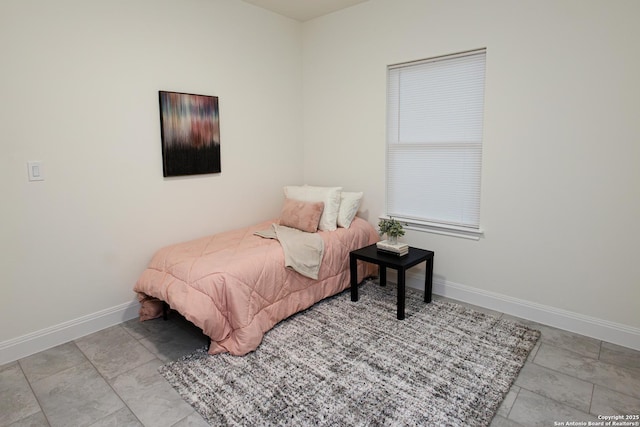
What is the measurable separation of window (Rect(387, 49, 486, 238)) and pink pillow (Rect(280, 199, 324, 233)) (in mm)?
766

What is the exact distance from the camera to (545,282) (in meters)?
2.94

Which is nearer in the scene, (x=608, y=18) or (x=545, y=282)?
(x=608, y=18)

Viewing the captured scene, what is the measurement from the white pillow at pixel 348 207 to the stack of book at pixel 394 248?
1.52 feet

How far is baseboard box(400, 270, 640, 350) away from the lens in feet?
8.67

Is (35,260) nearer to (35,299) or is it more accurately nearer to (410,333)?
(35,299)

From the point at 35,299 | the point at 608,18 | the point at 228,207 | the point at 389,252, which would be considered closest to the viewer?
the point at 608,18

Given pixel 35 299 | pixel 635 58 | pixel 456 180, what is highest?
pixel 635 58

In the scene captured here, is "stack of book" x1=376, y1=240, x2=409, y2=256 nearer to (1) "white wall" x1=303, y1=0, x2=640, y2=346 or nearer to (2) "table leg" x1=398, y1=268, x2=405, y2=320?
(2) "table leg" x1=398, y1=268, x2=405, y2=320

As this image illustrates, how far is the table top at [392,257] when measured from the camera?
3.01 m

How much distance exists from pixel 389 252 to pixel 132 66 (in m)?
2.45

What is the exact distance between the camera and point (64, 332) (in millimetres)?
2771

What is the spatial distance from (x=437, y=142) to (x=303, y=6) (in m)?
1.83

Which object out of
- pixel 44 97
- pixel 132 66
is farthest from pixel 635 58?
pixel 44 97

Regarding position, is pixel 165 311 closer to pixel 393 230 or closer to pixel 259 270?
pixel 259 270
